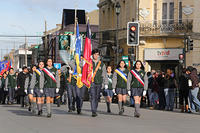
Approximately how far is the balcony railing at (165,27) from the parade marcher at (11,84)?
1358 cm

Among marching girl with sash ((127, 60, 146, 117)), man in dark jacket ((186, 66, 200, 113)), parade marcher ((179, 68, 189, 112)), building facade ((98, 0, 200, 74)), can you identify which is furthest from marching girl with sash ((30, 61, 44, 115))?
building facade ((98, 0, 200, 74))

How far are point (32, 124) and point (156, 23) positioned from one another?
25.4m

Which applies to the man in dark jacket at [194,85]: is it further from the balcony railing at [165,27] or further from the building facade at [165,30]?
the balcony railing at [165,27]

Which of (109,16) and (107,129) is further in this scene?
(109,16)

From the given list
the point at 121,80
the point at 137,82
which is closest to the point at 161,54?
the point at 121,80

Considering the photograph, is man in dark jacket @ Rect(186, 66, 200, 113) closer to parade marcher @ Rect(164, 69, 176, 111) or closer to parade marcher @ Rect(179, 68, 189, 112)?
parade marcher @ Rect(179, 68, 189, 112)

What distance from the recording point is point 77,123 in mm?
13398

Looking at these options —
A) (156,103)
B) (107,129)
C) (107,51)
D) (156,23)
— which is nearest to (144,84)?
(107,129)

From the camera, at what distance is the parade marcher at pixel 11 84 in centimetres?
2630

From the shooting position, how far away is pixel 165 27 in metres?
36.8

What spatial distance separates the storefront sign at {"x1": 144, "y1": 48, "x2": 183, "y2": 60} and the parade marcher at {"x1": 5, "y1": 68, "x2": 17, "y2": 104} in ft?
45.3

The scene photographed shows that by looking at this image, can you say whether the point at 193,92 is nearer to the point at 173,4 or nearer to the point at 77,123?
the point at 77,123

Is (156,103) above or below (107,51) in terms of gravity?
below

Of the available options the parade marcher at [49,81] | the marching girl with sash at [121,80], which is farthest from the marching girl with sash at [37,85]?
the marching girl with sash at [121,80]
